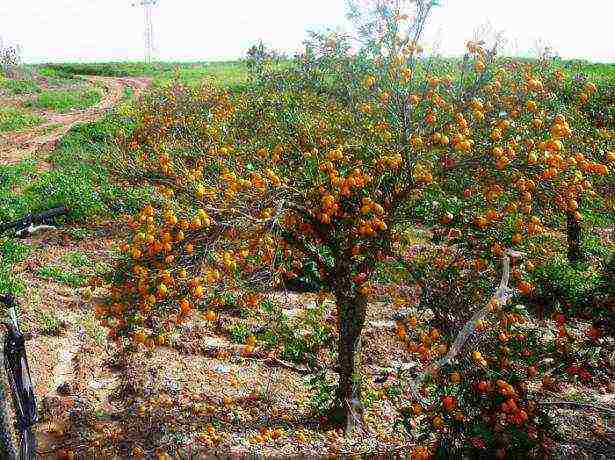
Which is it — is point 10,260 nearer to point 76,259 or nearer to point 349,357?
point 76,259

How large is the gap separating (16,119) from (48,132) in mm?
2430

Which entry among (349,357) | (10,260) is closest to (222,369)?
(349,357)

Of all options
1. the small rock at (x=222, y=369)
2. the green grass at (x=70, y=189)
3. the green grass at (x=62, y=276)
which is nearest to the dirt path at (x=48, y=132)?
the green grass at (x=70, y=189)

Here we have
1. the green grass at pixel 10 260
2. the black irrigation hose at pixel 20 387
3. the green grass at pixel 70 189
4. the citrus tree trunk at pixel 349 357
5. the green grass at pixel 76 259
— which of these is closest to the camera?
the black irrigation hose at pixel 20 387

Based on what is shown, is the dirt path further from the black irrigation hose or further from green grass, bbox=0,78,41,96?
the black irrigation hose

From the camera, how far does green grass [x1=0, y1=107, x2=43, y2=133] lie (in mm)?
19000

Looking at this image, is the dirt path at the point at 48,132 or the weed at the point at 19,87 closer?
the dirt path at the point at 48,132

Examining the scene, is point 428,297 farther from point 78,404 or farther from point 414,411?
point 78,404

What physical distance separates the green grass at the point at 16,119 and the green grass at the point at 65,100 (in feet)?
3.82

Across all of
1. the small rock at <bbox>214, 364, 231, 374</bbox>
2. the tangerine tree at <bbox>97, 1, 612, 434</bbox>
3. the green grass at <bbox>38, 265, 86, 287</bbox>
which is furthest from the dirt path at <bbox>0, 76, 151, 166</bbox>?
the tangerine tree at <bbox>97, 1, 612, 434</bbox>

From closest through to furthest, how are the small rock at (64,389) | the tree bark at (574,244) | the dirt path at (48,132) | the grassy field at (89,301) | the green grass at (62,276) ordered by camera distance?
the grassy field at (89,301), the small rock at (64,389), the green grass at (62,276), the tree bark at (574,244), the dirt path at (48,132)

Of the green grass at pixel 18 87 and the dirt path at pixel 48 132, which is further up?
the green grass at pixel 18 87

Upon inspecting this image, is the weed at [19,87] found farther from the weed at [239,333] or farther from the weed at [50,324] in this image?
the weed at [239,333]

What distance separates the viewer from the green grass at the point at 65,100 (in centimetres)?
2269
